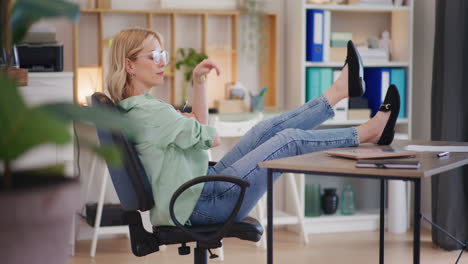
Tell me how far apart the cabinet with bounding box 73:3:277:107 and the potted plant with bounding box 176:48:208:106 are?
0.15 ft

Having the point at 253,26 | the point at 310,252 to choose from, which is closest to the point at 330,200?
the point at 310,252

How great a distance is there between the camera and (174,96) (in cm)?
464

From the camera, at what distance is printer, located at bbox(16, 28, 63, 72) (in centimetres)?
402

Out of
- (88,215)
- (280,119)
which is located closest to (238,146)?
(280,119)

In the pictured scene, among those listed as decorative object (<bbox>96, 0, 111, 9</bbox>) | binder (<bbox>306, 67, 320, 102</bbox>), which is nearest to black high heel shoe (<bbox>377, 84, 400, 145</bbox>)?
binder (<bbox>306, 67, 320, 102</bbox>)

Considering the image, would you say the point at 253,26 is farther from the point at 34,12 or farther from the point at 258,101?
the point at 34,12

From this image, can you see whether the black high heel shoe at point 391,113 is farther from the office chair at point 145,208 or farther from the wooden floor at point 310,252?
the wooden floor at point 310,252

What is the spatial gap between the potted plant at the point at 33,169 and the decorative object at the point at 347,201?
392 cm

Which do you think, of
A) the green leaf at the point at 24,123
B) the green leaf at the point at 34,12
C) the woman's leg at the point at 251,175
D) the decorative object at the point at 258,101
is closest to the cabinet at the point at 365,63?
the decorative object at the point at 258,101

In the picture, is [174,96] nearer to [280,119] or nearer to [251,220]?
[280,119]

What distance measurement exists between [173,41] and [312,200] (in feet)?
4.51

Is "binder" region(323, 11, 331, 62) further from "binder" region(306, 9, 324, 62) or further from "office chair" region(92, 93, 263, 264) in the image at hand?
"office chair" region(92, 93, 263, 264)

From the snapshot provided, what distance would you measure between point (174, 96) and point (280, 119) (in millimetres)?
1916

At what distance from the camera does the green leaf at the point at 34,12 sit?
3.05ft
